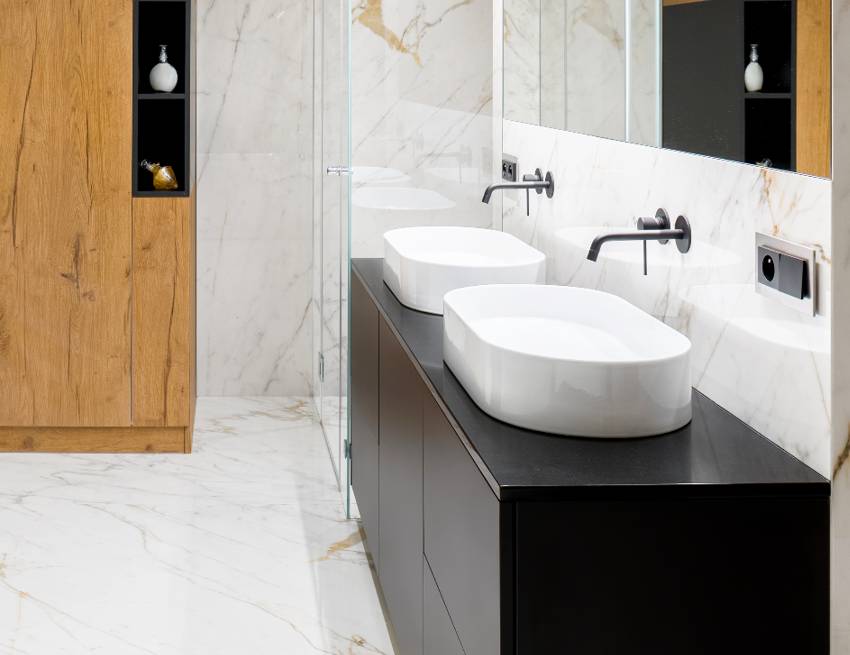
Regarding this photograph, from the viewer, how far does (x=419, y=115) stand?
3.07m

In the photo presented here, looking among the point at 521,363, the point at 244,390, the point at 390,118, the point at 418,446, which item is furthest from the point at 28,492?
the point at 521,363

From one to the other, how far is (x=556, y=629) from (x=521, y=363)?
1.27 ft

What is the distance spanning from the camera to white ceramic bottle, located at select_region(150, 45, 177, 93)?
4.22 meters

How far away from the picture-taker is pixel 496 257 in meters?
2.96

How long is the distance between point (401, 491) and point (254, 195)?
8.91 ft

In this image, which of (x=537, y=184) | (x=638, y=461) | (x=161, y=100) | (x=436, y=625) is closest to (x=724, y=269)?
(x=638, y=461)

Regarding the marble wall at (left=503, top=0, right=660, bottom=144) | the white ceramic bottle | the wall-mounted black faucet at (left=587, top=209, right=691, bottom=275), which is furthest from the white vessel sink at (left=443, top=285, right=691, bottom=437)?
the white ceramic bottle

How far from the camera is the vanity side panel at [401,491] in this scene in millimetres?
2201

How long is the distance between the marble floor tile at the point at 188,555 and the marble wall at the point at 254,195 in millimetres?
547

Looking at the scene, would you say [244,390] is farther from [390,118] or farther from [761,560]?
[761,560]

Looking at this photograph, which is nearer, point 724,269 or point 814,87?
point 814,87

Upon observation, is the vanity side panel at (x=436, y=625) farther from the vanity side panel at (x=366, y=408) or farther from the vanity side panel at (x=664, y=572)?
the vanity side panel at (x=366, y=408)

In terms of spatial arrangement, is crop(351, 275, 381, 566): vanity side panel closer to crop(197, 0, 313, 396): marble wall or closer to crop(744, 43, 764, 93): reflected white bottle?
crop(744, 43, 764, 93): reflected white bottle

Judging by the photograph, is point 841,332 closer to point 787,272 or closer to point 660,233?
point 787,272
